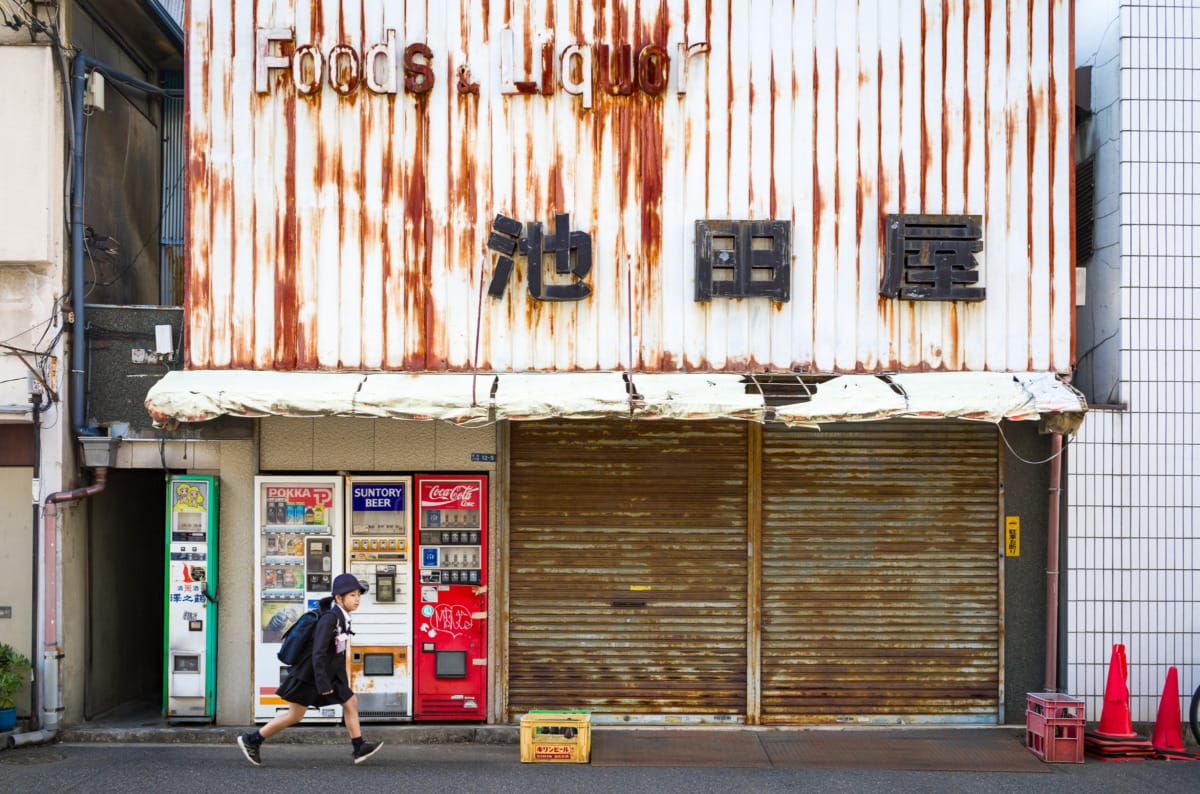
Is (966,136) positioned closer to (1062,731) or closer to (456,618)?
(1062,731)

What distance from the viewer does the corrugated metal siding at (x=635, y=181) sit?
362 inches

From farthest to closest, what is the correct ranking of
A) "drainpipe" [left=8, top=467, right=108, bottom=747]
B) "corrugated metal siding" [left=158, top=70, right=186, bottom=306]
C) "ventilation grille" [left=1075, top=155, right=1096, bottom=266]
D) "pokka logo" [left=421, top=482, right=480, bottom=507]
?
"corrugated metal siding" [left=158, top=70, right=186, bottom=306] → "ventilation grille" [left=1075, top=155, right=1096, bottom=266] → "pokka logo" [left=421, top=482, right=480, bottom=507] → "drainpipe" [left=8, top=467, right=108, bottom=747]

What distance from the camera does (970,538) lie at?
965 centimetres

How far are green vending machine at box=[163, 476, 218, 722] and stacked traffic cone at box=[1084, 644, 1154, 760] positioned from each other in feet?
27.4

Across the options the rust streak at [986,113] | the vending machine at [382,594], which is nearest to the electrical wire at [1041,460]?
the rust streak at [986,113]

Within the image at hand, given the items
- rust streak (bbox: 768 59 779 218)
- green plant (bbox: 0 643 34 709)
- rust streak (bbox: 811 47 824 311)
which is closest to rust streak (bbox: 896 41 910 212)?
rust streak (bbox: 811 47 824 311)

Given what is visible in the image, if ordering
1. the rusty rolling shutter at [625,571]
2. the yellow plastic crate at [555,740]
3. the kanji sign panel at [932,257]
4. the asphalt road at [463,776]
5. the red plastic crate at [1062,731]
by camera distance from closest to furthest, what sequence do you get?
the asphalt road at [463,776], the yellow plastic crate at [555,740], the red plastic crate at [1062,731], the kanji sign panel at [932,257], the rusty rolling shutter at [625,571]

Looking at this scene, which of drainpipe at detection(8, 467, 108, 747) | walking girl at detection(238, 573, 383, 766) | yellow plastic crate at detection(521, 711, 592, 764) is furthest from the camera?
drainpipe at detection(8, 467, 108, 747)

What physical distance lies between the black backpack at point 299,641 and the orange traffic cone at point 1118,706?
23.5 ft

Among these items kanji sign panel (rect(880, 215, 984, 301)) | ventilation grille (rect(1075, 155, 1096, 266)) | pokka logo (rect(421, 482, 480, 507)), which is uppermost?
ventilation grille (rect(1075, 155, 1096, 266))

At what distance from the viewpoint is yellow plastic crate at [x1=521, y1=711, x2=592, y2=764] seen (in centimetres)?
839

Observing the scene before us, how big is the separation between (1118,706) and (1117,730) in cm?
22

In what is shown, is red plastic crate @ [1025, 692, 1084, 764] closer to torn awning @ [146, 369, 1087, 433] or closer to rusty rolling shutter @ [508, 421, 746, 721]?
torn awning @ [146, 369, 1087, 433]

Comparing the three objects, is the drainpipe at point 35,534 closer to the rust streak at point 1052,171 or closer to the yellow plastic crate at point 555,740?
the yellow plastic crate at point 555,740
